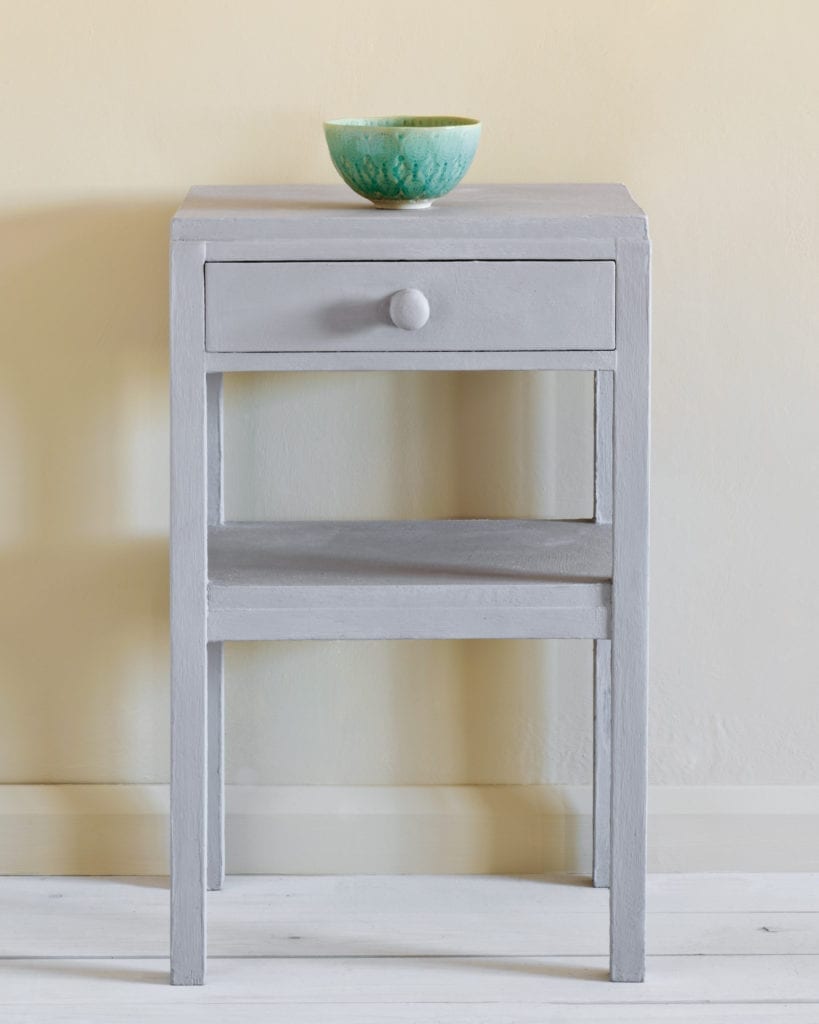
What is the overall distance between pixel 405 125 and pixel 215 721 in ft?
2.29

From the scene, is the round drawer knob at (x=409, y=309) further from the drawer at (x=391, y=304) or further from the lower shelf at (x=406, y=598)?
the lower shelf at (x=406, y=598)

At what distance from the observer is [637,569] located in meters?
1.62

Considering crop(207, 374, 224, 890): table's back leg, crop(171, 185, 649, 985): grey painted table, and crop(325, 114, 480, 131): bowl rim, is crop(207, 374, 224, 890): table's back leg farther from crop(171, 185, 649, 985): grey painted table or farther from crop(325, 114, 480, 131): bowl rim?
crop(325, 114, 480, 131): bowl rim

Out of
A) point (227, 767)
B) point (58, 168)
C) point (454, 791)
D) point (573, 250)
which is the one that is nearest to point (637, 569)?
point (573, 250)

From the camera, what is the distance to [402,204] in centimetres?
164

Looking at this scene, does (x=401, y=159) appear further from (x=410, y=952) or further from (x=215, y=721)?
(x=410, y=952)

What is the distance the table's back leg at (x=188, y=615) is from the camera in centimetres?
156

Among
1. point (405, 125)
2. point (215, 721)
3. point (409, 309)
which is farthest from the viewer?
point (215, 721)

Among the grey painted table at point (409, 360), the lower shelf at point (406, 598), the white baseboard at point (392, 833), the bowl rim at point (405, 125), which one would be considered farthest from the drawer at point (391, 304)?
the white baseboard at point (392, 833)

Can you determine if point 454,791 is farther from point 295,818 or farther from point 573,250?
point 573,250

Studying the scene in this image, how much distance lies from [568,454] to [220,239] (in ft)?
1.77

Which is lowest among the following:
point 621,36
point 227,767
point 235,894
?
point 235,894

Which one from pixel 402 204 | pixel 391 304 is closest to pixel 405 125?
pixel 402 204

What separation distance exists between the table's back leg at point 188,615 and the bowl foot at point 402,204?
195 mm
